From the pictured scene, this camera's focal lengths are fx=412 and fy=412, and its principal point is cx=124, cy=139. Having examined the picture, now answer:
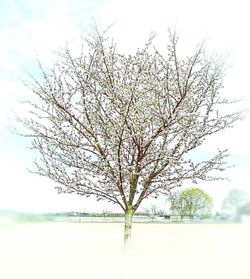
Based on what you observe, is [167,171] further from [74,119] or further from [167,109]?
[74,119]

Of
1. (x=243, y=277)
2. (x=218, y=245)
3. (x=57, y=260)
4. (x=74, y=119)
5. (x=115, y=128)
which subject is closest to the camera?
(x=115, y=128)

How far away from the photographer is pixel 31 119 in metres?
10.7

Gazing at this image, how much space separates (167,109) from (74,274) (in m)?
6.28

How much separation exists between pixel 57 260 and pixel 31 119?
7922 millimetres

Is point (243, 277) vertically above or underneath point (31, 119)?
underneath

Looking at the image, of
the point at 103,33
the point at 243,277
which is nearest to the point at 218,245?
the point at 243,277

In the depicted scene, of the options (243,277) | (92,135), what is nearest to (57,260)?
(243,277)

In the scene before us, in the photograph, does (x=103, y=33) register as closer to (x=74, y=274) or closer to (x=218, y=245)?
(x=74, y=274)

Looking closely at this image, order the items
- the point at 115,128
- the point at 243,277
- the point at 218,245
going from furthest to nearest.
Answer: the point at 218,245
the point at 243,277
the point at 115,128

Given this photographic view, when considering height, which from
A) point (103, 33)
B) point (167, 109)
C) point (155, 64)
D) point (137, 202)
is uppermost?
point (103, 33)

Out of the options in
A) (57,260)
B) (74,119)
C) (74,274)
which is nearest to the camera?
(74,119)

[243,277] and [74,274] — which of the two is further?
[243,277]

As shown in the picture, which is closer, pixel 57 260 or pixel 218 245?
pixel 57 260

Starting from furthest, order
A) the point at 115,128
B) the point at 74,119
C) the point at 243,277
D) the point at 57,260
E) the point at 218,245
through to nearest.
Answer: the point at 218,245 → the point at 57,260 → the point at 243,277 → the point at 74,119 → the point at 115,128
